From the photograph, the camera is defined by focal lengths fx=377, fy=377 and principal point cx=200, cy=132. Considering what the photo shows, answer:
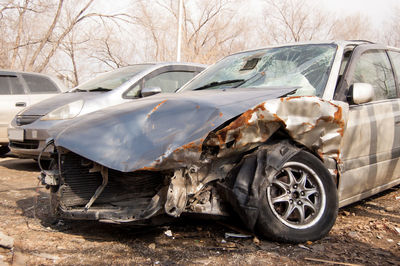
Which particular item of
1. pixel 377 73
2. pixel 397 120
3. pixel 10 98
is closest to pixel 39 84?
pixel 10 98

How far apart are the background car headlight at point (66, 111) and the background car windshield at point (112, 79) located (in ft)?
1.79

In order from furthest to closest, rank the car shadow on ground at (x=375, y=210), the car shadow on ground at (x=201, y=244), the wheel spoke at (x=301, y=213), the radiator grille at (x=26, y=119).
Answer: the radiator grille at (x=26, y=119)
the car shadow on ground at (x=375, y=210)
the wheel spoke at (x=301, y=213)
the car shadow on ground at (x=201, y=244)

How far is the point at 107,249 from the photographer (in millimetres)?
2705

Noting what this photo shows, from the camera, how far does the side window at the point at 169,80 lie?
5.92 m

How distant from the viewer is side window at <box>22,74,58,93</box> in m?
7.75

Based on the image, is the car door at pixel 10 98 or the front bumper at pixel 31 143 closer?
the front bumper at pixel 31 143

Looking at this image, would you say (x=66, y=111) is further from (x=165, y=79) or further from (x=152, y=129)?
(x=152, y=129)

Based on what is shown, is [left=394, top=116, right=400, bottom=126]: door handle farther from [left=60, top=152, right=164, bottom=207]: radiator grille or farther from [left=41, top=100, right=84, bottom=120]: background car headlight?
[left=41, top=100, right=84, bottom=120]: background car headlight

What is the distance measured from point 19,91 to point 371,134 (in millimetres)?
6693

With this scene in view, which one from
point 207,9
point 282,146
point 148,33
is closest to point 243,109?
point 282,146

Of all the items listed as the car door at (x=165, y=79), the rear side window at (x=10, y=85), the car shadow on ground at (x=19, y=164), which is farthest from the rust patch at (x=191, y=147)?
the rear side window at (x=10, y=85)

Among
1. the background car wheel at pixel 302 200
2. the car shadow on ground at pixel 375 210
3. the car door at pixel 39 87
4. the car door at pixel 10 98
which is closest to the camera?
the background car wheel at pixel 302 200

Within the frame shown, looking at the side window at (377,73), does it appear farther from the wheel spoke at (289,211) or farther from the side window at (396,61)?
the wheel spoke at (289,211)

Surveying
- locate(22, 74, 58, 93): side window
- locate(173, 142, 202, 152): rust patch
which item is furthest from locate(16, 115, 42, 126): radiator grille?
locate(173, 142, 202, 152): rust patch
